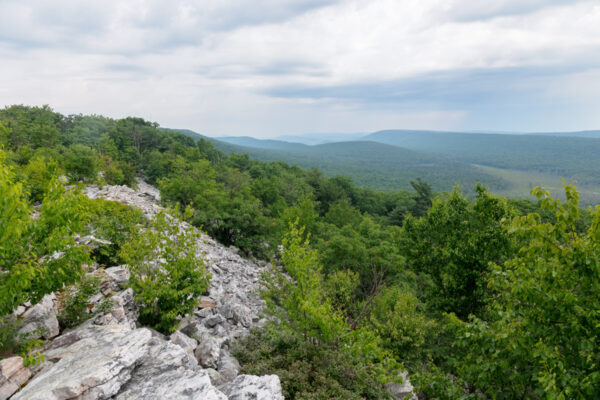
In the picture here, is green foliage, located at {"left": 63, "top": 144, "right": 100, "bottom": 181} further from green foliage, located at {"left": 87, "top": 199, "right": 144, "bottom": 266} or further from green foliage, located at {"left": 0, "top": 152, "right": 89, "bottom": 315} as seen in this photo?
green foliage, located at {"left": 0, "top": 152, "right": 89, "bottom": 315}

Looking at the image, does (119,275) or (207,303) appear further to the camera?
(207,303)

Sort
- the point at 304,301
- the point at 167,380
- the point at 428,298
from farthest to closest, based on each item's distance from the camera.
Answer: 1. the point at 428,298
2. the point at 304,301
3. the point at 167,380

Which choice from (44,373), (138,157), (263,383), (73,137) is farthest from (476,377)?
(73,137)

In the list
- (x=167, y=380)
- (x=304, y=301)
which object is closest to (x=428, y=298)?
(x=304, y=301)

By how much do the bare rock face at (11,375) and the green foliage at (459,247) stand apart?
12624 millimetres

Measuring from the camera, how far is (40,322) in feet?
23.9

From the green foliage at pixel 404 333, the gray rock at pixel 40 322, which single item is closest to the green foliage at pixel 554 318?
the green foliage at pixel 404 333

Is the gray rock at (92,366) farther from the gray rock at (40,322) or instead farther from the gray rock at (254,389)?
the gray rock at (254,389)

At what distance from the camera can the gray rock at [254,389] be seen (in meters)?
6.23

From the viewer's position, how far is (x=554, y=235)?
5.77m

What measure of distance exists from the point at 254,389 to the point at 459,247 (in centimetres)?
967

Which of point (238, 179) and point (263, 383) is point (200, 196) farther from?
point (263, 383)

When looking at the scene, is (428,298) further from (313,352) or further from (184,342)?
(184,342)

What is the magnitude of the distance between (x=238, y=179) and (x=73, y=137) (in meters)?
45.8
